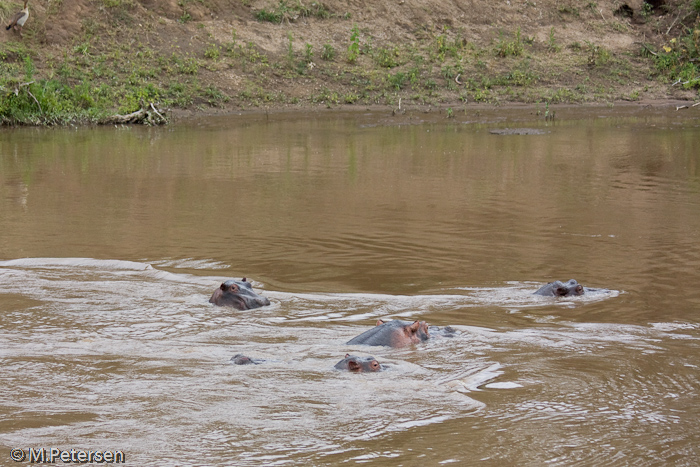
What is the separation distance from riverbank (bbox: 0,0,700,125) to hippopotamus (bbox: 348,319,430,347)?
16734 millimetres

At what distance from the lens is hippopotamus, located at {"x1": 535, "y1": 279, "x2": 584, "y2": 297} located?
673 centimetres

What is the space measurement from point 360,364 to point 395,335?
0.59 meters

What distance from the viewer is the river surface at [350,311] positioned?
169 inches

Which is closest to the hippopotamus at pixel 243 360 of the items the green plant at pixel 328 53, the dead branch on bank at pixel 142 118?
the dead branch on bank at pixel 142 118

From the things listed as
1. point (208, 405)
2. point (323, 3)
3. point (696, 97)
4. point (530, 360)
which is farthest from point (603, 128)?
point (208, 405)

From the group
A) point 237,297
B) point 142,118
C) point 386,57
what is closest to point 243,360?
point 237,297

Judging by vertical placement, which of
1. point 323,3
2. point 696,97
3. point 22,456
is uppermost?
point 323,3

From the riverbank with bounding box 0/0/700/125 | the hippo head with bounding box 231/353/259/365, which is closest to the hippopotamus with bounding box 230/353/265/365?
the hippo head with bounding box 231/353/259/365

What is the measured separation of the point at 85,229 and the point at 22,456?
5734 millimetres

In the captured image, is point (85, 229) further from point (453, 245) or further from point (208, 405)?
point (208, 405)

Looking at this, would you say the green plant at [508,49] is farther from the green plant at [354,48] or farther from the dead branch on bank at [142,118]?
the dead branch on bank at [142,118]

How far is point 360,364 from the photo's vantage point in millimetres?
5016

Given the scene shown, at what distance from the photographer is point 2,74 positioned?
2153 cm

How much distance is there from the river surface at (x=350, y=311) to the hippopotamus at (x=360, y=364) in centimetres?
5
